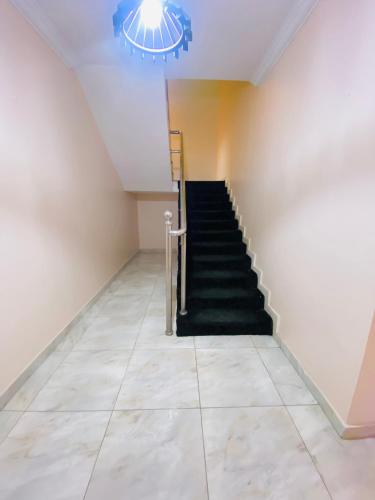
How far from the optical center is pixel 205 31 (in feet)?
5.04

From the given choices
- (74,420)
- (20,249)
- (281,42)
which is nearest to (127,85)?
(281,42)

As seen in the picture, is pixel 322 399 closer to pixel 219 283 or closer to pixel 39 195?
pixel 219 283

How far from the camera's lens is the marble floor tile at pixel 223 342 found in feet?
6.06

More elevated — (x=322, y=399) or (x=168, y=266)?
(x=168, y=266)

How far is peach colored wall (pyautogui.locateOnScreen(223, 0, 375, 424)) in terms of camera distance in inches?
39.4

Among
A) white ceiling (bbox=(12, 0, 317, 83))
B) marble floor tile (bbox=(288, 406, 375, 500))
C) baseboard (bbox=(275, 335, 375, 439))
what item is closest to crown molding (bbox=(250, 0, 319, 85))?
white ceiling (bbox=(12, 0, 317, 83))

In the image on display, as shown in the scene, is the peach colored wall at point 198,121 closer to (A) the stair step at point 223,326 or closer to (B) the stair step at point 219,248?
(B) the stair step at point 219,248

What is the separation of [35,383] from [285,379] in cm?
164

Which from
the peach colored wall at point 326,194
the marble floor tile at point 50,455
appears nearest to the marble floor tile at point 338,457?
the peach colored wall at point 326,194

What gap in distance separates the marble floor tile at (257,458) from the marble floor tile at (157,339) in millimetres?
643

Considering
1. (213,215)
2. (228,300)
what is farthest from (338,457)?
(213,215)

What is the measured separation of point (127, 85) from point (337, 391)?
2890 mm

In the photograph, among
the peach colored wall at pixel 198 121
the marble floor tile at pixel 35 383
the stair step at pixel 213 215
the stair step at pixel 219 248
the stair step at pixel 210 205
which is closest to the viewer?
the marble floor tile at pixel 35 383

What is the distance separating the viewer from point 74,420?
47.5 inches
